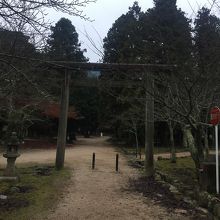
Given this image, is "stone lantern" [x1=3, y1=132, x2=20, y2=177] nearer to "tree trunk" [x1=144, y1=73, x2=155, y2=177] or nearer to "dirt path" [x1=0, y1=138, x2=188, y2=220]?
"dirt path" [x1=0, y1=138, x2=188, y2=220]

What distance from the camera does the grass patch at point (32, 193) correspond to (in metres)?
9.55

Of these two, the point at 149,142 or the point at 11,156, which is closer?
the point at 11,156

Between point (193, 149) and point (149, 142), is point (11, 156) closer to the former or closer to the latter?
point (149, 142)

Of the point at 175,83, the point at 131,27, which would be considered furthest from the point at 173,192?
the point at 131,27

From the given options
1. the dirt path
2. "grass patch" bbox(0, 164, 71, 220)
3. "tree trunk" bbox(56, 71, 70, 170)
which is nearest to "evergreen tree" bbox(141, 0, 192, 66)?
the dirt path

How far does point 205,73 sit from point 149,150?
7.96 metres

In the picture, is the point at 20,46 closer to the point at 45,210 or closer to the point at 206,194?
the point at 45,210

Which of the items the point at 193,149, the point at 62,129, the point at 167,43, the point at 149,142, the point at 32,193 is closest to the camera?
the point at 167,43

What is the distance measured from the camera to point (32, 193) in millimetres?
12305

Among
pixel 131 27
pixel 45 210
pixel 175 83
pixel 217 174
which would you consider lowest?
pixel 45 210

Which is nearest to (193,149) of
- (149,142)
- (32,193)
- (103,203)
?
(103,203)

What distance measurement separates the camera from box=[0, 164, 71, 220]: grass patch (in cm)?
955

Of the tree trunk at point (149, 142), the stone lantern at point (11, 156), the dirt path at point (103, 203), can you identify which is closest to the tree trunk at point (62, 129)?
the dirt path at point (103, 203)

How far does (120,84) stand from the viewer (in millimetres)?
17531
